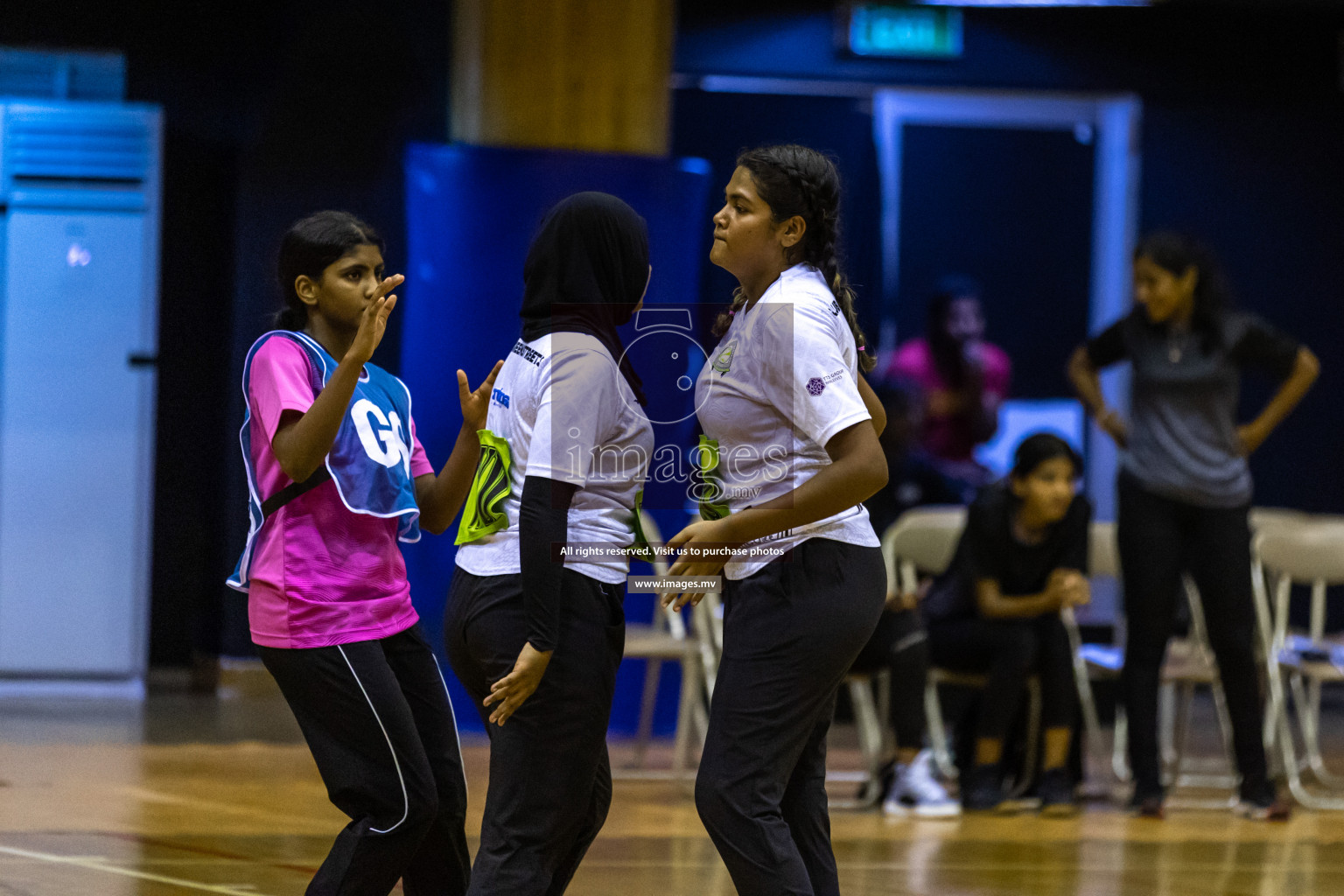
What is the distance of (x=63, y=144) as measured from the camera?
279 inches

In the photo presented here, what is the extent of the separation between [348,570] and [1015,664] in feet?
9.98

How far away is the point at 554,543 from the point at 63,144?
18.3 ft

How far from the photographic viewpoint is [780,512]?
242 cm

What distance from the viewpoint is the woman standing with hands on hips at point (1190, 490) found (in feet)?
17.0

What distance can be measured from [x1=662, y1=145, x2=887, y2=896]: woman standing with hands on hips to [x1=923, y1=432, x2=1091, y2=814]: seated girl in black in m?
2.71

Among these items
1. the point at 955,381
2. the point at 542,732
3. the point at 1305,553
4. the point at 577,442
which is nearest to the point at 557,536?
the point at 577,442

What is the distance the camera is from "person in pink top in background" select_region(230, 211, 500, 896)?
2664mm

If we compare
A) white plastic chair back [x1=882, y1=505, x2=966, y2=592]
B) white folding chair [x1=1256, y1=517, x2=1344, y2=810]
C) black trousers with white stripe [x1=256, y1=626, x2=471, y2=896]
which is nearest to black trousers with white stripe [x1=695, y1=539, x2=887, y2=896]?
black trousers with white stripe [x1=256, y1=626, x2=471, y2=896]

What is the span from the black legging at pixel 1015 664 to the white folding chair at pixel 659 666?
2.92ft

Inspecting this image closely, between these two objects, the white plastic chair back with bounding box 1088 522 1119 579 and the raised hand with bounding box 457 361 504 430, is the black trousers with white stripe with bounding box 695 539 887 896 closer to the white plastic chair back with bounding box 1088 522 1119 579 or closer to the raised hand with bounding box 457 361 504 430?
the raised hand with bounding box 457 361 504 430

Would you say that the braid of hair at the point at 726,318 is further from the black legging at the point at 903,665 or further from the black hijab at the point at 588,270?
the black legging at the point at 903,665

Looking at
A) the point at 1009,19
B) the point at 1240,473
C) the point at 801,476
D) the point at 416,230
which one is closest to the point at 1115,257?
the point at 1009,19

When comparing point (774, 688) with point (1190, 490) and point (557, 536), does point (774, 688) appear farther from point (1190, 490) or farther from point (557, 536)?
point (1190, 490)

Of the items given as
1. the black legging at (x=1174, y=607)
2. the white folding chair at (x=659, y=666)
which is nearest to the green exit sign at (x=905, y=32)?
the white folding chair at (x=659, y=666)
